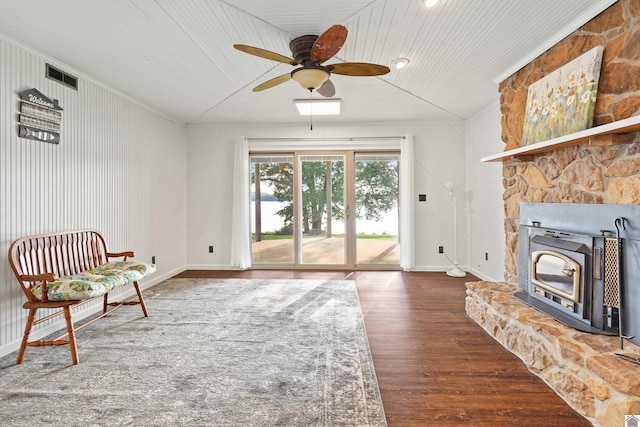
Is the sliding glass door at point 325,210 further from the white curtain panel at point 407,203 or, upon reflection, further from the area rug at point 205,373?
the area rug at point 205,373

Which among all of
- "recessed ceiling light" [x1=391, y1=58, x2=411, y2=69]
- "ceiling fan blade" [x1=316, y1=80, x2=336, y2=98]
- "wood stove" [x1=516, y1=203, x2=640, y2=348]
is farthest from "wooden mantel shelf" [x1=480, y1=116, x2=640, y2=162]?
"ceiling fan blade" [x1=316, y1=80, x2=336, y2=98]

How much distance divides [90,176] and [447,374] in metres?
3.75

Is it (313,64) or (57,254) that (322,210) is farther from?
(57,254)

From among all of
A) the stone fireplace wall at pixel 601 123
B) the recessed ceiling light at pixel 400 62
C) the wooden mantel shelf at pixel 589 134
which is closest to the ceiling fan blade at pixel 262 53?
the recessed ceiling light at pixel 400 62

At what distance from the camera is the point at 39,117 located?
2.59 metres

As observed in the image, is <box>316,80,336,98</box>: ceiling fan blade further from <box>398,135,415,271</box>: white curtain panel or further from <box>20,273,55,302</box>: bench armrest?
<box>20,273,55,302</box>: bench armrest

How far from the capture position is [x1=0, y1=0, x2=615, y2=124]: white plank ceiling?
2.08 metres

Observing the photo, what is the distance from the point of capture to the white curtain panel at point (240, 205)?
4977mm

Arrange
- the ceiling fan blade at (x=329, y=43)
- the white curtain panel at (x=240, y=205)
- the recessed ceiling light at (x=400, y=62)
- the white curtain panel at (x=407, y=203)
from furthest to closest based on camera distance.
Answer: the white curtain panel at (x=240, y=205), the white curtain panel at (x=407, y=203), the recessed ceiling light at (x=400, y=62), the ceiling fan blade at (x=329, y=43)

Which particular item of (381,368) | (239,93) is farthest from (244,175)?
(381,368)

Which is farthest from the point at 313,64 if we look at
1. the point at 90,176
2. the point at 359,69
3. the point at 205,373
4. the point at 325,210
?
the point at 325,210

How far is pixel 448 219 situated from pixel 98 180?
4799 millimetres

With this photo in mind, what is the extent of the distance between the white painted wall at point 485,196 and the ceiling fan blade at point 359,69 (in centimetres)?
236

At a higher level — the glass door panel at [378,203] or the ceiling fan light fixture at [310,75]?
the ceiling fan light fixture at [310,75]
